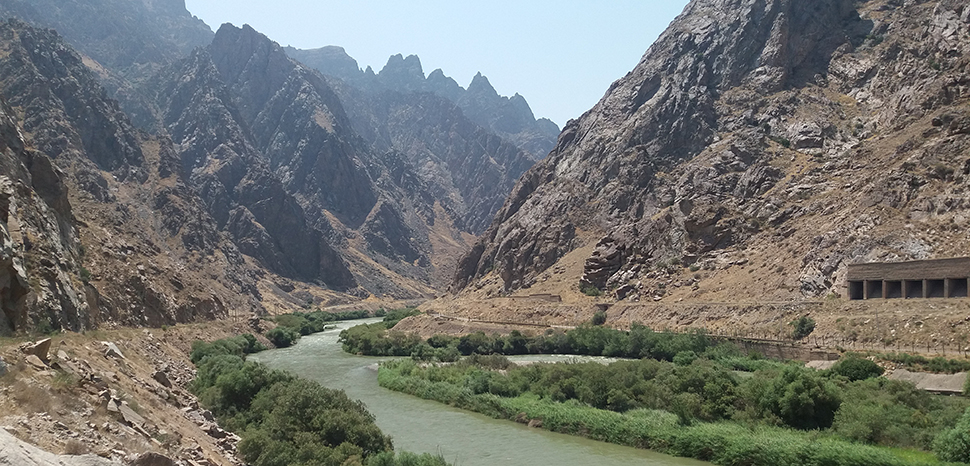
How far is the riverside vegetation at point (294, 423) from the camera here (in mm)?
30062

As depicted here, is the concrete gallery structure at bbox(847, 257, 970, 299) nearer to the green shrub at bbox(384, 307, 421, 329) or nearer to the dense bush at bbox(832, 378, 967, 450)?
the dense bush at bbox(832, 378, 967, 450)

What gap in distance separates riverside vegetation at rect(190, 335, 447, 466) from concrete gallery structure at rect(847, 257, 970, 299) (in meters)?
47.6

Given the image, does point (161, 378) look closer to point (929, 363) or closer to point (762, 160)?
point (929, 363)

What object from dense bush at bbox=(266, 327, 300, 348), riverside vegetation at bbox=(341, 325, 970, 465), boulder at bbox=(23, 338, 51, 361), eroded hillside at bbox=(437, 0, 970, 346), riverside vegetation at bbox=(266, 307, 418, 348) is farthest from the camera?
riverside vegetation at bbox=(266, 307, 418, 348)

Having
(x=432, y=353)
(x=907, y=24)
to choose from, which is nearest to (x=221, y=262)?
(x=432, y=353)

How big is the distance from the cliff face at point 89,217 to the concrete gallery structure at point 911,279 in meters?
63.1

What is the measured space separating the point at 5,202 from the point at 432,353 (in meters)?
46.2

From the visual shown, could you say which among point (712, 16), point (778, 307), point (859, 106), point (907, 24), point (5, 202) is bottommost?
point (778, 307)

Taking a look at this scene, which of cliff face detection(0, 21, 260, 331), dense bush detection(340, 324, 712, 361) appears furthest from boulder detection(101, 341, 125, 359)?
dense bush detection(340, 324, 712, 361)

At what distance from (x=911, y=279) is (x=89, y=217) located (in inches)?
3236

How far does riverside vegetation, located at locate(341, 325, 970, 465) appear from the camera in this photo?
3294 cm

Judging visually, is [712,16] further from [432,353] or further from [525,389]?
[525,389]

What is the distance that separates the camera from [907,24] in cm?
11462

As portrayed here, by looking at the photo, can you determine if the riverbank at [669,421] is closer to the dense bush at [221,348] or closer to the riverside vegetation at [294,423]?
the riverside vegetation at [294,423]
